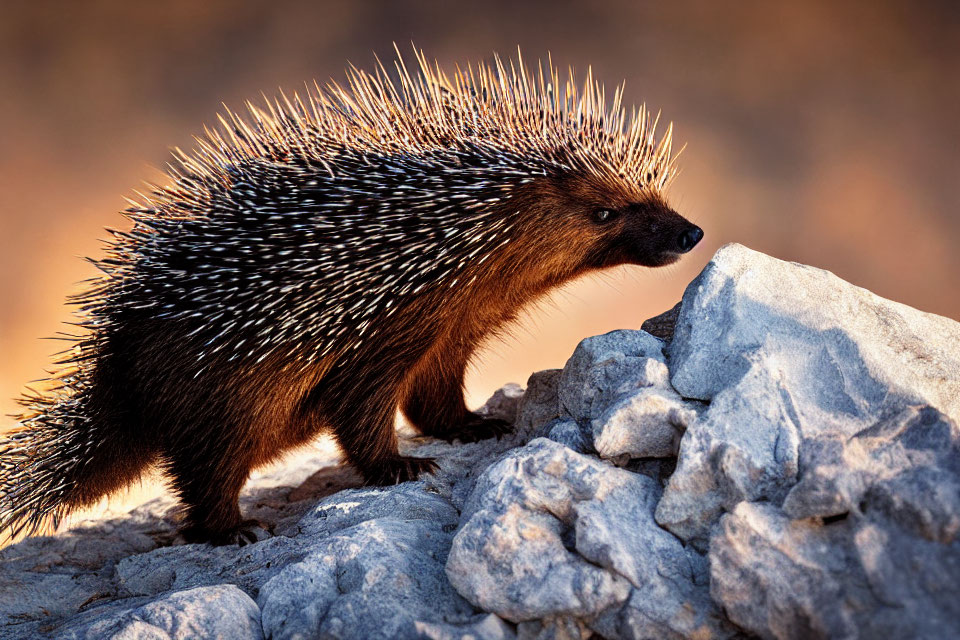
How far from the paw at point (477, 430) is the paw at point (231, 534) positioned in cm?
119

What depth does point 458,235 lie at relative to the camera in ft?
11.8

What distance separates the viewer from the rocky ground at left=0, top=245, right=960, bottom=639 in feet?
6.56

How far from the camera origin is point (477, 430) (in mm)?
4504

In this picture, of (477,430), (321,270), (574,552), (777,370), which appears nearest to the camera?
(574,552)

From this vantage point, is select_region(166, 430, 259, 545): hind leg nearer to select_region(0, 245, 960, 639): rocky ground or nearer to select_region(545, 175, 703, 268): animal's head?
select_region(0, 245, 960, 639): rocky ground

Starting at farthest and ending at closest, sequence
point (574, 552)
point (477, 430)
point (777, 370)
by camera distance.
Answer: point (477, 430)
point (777, 370)
point (574, 552)

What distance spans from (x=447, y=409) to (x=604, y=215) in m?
1.56

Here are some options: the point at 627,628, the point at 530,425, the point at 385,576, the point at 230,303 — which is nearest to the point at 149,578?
the point at 230,303

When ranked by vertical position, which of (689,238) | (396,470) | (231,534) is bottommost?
(231,534)

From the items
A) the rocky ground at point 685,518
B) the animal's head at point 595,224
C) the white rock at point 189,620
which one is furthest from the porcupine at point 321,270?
the white rock at point 189,620

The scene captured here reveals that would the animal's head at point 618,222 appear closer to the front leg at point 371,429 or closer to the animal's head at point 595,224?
the animal's head at point 595,224

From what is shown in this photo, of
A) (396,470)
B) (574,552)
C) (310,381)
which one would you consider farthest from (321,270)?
(574,552)

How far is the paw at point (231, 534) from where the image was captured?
379 centimetres

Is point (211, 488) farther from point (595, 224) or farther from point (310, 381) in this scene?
point (595, 224)
